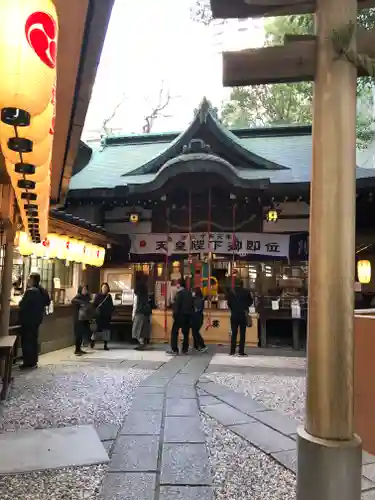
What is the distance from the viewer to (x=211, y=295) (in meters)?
13.6

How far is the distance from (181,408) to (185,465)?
1.91 meters

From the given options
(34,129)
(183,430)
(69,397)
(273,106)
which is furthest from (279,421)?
(273,106)

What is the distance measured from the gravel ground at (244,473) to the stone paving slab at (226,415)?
0.55m

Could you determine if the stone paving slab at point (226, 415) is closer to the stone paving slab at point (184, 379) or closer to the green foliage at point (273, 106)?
the stone paving slab at point (184, 379)

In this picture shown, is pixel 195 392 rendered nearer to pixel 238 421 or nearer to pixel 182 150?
pixel 238 421

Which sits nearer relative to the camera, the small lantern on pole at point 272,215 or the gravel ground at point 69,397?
the gravel ground at point 69,397

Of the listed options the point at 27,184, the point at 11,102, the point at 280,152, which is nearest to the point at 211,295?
the point at 280,152

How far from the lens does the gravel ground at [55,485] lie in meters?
3.32

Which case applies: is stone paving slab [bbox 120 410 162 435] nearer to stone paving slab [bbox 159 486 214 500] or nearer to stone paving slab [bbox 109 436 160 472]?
stone paving slab [bbox 109 436 160 472]

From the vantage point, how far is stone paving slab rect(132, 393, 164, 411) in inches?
228

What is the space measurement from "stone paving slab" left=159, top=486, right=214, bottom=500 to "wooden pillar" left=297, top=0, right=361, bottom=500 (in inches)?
45.0

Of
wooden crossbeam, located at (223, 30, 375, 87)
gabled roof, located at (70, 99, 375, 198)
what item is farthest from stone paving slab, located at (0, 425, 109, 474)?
gabled roof, located at (70, 99, 375, 198)

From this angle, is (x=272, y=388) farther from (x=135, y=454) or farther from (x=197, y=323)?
(x=197, y=323)

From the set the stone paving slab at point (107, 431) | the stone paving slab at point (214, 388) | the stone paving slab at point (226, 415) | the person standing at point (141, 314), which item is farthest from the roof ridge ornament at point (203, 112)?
the stone paving slab at point (107, 431)
